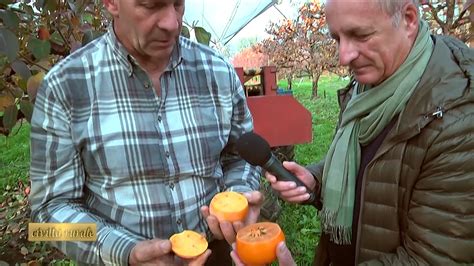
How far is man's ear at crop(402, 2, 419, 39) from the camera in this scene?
5.00 ft

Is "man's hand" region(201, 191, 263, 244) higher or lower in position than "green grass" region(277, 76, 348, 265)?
higher

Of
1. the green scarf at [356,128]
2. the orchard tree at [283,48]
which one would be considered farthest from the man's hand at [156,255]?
the orchard tree at [283,48]

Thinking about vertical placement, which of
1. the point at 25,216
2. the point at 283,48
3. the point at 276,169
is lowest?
the point at 25,216

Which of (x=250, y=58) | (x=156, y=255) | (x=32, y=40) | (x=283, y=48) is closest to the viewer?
(x=156, y=255)

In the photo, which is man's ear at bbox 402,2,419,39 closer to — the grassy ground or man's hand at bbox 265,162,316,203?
man's hand at bbox 265,162,316,203

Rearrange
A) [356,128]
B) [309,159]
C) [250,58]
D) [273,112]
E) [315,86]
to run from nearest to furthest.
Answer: [356,128]
[273,112]
[309,159]
[315,86]
[250,58]

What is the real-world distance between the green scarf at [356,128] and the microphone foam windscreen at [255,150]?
14.3 inches

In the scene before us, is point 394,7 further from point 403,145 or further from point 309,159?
point 309,159

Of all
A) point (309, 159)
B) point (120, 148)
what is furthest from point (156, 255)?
point (309, 159)

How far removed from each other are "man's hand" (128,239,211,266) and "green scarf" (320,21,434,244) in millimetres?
565

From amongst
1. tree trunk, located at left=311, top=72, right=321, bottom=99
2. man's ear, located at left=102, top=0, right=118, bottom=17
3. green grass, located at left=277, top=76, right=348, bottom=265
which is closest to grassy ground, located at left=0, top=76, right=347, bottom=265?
green grass, located at left=277, top=76, right=348, bottom=265

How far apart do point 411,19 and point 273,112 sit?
3.39m

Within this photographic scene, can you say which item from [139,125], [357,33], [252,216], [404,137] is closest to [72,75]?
[139,125]

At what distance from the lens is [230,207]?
4.93ft
